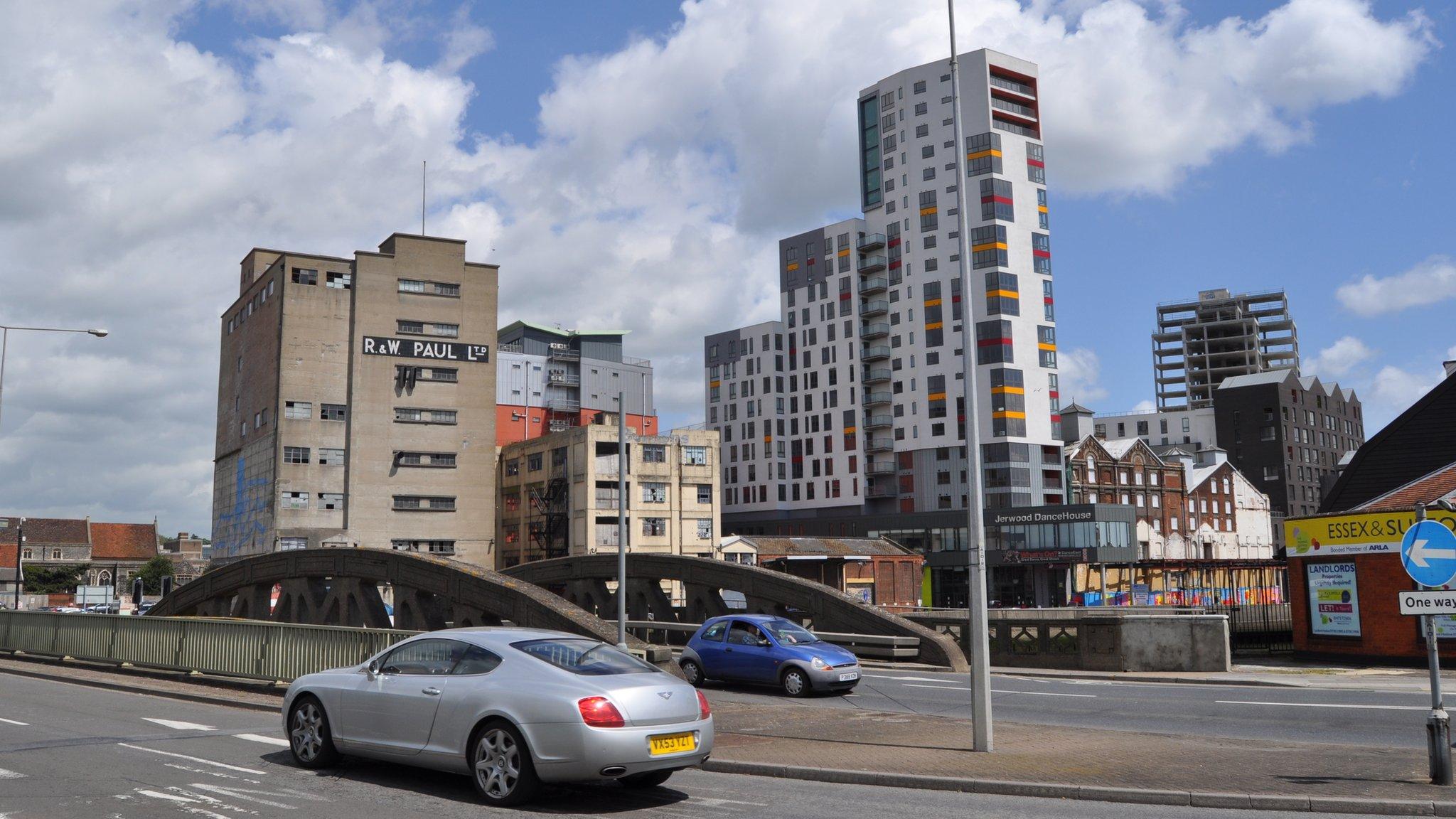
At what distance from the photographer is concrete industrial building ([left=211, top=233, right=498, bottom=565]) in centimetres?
7988

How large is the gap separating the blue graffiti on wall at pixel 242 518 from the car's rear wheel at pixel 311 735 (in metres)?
73.0

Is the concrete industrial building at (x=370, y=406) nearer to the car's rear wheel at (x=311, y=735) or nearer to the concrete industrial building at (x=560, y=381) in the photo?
the concrete industrial building at (x=560, y=381)

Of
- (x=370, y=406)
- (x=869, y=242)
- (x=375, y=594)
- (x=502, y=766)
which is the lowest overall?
(x=502, y=766)

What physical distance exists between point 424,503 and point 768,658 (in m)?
66.8

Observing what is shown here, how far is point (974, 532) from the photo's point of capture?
506 inches

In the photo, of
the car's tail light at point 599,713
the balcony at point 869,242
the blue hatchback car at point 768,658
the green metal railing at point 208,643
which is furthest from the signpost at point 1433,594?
the balcony at point 869,242

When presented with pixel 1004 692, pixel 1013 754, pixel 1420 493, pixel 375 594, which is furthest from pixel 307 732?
pixel 1420 493

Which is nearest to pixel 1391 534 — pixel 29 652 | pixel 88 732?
pixel 88 732

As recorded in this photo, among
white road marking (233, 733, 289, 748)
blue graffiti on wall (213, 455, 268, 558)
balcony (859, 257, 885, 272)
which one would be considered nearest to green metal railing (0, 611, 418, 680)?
white road marking (233, 733, 289, 748)

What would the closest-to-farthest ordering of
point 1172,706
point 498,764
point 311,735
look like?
1. point 498,764
2. point 311,735
3. point 1172,706

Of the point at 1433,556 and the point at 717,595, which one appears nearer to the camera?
the point at 1433,556

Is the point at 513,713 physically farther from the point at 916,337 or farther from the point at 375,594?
the point at 916,337

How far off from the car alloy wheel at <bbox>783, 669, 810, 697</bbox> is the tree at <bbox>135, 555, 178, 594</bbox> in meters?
124

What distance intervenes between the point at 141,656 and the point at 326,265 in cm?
6595
